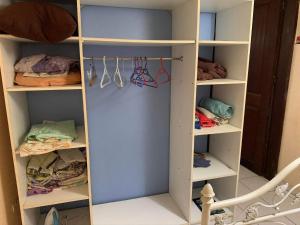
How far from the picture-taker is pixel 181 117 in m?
1.96

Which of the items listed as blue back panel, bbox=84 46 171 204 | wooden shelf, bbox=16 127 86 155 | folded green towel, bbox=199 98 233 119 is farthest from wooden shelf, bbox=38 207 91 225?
folded green towel, bbox=199 98 233 119

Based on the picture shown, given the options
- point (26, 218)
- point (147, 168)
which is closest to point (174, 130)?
point (147, 168)

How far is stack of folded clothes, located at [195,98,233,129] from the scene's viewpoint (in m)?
1.99

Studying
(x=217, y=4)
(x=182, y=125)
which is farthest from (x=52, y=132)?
(x=217, y=4)

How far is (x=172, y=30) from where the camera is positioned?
2004 mm

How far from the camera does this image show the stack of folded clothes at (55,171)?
1.72 meters

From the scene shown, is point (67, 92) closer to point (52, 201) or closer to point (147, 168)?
point (52, 201)

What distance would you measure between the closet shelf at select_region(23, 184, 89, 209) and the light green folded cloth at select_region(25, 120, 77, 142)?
0.40m

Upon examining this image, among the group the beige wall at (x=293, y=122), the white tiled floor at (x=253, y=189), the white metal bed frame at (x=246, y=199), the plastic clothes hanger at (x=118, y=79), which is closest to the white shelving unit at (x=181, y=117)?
the plastic clothes hanger at (x=118, y=79)

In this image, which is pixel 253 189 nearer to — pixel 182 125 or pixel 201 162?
pixel 201 162

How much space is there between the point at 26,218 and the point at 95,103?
945 millimetres

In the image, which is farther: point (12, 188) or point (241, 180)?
point (241, 180)

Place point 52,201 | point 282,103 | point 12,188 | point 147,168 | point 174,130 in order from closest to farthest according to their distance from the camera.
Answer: point 52,201 → point 12,188 → point 174,130 → point 147,168 → point 282,103

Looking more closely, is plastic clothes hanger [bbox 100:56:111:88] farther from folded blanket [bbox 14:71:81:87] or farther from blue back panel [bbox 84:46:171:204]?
folded blanket [bbox 14:71:81:87]
